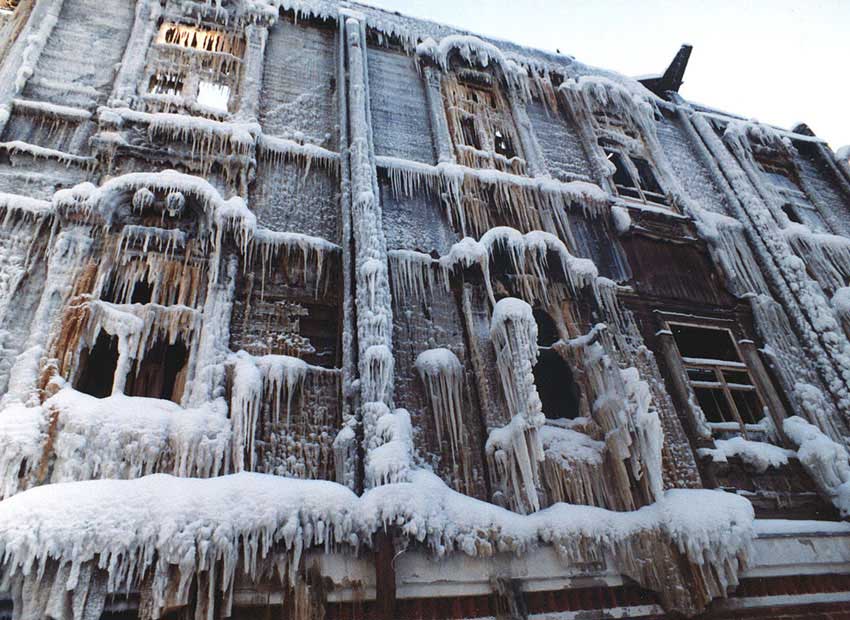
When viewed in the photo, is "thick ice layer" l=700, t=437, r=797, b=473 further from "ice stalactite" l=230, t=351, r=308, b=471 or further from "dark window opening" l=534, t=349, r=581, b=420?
"ice stalactite" l=230, t=351, r=308, b=471

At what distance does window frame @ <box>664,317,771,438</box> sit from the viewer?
327 inches

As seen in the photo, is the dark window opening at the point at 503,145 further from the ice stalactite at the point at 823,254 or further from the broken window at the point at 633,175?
the ice stalactite at the point at 823,254

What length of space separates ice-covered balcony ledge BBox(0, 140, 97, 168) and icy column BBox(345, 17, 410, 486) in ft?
12.1

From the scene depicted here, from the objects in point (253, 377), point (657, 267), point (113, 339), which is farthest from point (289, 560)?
point (657, 267)

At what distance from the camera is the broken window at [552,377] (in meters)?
8.22

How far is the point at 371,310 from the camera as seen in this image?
6855mm

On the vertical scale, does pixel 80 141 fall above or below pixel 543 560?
above

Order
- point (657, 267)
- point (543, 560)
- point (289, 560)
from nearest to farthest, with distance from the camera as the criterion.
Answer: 1. point (289, 560)
2. point (543, 560)
3. point (657, 267)

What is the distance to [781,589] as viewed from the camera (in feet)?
21.1

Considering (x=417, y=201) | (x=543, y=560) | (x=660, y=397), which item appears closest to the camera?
(x=543, y=560)

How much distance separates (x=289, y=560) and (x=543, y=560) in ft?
8.68

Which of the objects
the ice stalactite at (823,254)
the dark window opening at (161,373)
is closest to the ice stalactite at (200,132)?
the dark window opening at (161,373)

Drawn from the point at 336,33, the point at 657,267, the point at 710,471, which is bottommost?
the point at 710,471

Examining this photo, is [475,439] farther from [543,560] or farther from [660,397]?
[660,397]
